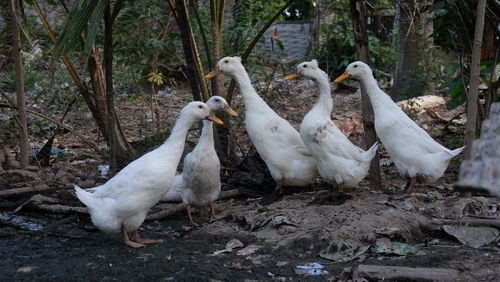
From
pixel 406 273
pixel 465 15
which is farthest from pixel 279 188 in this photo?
pixel 465 15

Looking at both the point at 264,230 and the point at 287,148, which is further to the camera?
the point at 287,148

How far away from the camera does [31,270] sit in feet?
14.5

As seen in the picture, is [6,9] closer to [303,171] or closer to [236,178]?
[236,178]

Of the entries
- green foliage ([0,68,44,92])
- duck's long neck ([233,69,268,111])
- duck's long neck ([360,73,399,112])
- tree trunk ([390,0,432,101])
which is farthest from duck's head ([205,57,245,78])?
green foliage ([0,68,44,92])

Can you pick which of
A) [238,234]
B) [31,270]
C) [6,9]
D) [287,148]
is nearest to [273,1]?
[6,9]

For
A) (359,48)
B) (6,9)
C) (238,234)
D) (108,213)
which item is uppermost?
(6,9)

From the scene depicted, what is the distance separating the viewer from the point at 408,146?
5.87 meters

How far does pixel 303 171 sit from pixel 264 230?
107 cm

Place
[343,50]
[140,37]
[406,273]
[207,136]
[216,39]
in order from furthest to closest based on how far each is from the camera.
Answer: [343,50], [140,37], [216,39], [207,136], [406,273]

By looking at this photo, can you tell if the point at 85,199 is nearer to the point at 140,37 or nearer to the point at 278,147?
the point at 278,147

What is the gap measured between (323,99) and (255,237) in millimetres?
1625

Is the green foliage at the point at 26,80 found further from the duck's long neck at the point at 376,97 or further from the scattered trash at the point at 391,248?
the scattered trash at the point at 391,248

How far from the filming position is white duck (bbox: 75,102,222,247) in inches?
200

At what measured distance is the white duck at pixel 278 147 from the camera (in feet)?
20.5
